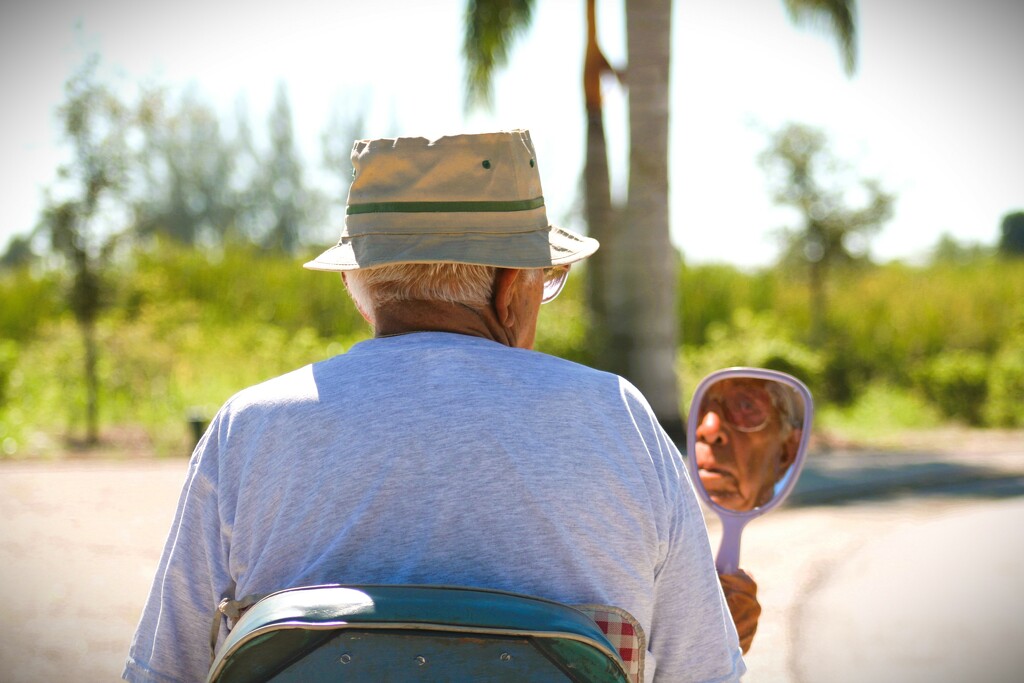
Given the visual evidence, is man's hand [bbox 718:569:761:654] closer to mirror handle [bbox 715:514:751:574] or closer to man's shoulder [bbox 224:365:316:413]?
mirror handle [bbox 715:514:751:574]

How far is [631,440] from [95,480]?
7.18 metres

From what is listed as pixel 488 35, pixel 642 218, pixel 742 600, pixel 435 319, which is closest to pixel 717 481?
pixel 742 600

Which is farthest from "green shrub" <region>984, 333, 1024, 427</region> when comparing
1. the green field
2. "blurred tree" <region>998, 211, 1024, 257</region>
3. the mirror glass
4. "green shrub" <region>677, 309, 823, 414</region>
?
the mirror glass

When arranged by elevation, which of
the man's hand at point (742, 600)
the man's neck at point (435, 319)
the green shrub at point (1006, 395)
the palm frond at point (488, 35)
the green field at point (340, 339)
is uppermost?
the palm frond at point (488, 35)

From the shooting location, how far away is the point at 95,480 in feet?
24.9

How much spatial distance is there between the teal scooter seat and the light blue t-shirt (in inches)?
6.2

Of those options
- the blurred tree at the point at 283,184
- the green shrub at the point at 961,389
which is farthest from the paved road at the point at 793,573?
the blurred tree at the point at 283,184

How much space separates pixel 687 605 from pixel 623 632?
0.54ft

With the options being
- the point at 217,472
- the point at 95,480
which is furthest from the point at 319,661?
the point at 95,480

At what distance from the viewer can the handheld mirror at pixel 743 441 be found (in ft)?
Result: 6.03

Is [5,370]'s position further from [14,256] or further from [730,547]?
[730,547]

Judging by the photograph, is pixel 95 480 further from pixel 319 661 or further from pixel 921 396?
pixel 921 396

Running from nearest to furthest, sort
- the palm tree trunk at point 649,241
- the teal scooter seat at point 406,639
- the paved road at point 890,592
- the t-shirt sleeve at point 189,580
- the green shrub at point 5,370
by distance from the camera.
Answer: the teal scooter seat at point 406,639 → the t-shirt sleeve at point 189,580 → the paved road at point 890,592 → the palm tree trunk at point 649,241 → the green shrub at point 5,370

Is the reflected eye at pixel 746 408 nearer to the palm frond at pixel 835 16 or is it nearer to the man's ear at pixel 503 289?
the man's ear at pixel 503 289
